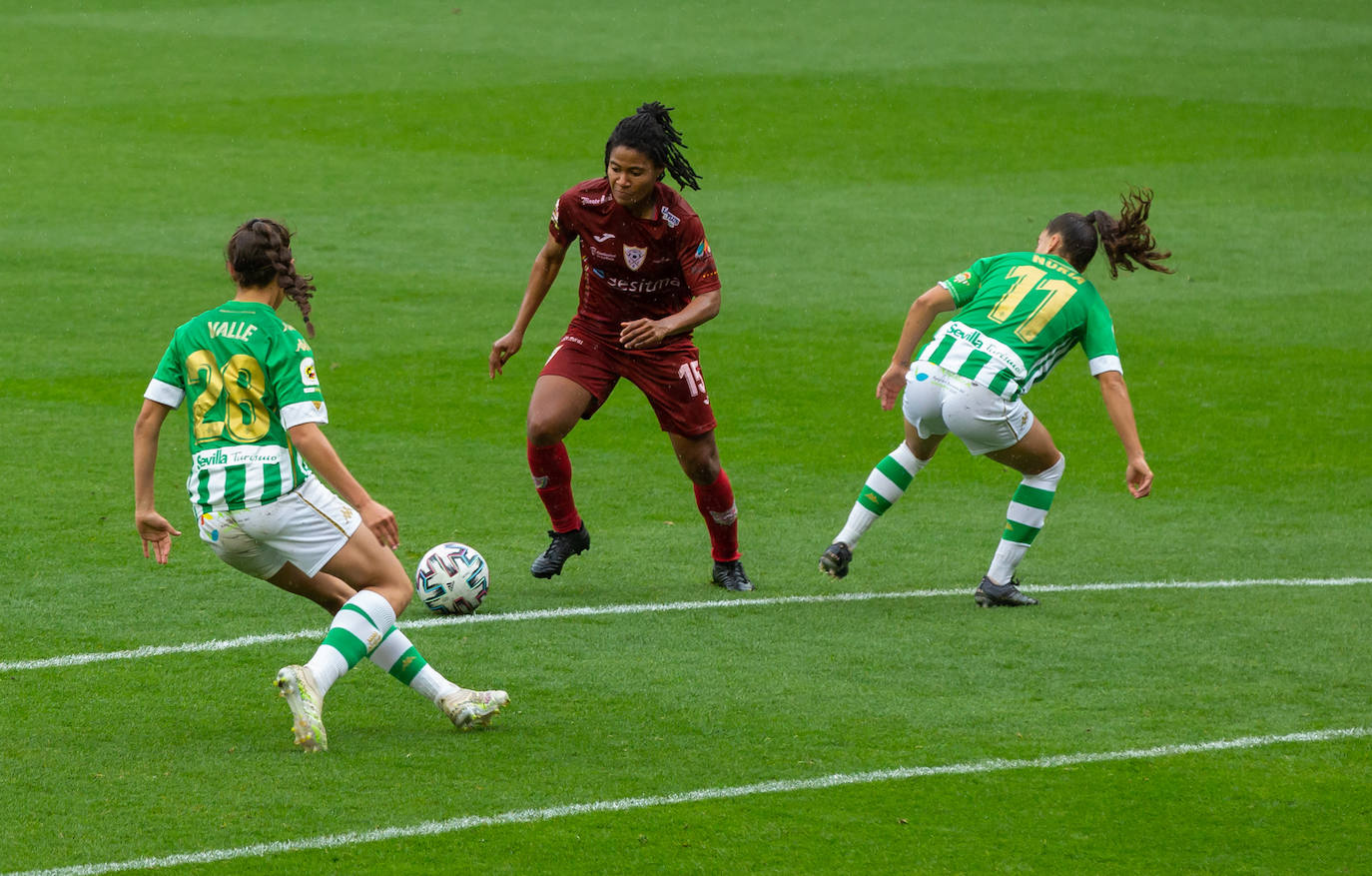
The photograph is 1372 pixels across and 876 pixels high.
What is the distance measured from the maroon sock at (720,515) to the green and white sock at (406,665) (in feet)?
7.76

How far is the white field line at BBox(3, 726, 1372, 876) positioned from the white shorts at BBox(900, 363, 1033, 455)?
2015 millimetres

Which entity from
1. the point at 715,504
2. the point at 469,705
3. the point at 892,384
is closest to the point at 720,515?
the point at 715,504

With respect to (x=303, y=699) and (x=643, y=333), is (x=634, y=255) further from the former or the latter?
(x=303, y=699)

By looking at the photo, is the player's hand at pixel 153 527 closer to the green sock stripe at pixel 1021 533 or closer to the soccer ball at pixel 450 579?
the soccer ball at pixel 450 579

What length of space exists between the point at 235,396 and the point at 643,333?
2.36m

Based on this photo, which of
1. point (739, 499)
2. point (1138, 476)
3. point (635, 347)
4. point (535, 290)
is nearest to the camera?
point (1138, 476)

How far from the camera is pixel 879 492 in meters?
8.05

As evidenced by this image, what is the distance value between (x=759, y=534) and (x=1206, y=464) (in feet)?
10.8

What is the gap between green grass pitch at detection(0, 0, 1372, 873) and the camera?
5289 millimetres

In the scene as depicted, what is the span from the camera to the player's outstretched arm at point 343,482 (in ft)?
17.5

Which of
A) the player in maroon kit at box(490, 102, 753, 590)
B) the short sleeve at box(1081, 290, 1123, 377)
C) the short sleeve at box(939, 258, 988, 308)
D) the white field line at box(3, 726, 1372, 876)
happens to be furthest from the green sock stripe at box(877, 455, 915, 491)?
the white field line at box(3, 726, 1372, 876)

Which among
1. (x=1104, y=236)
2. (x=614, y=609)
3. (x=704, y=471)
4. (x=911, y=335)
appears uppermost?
(x=1104, y=236)

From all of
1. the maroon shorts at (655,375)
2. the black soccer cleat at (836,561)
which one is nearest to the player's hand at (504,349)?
the maroon shorts at (655,375)

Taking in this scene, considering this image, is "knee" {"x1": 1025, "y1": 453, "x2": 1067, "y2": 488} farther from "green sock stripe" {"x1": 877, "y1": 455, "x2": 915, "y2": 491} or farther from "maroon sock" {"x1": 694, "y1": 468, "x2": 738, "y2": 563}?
"maroon sock" {"x1": 694, "y1": 468, "x2": 738, "y2": 563}
